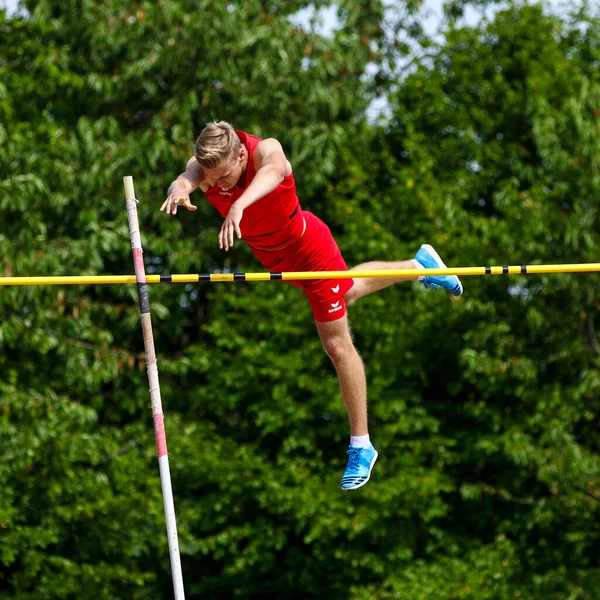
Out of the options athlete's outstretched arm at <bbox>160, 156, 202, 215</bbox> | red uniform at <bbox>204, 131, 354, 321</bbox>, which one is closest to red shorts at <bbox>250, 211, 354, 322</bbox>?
red uniform at <bbox>204, 131, 354, 321</bbox>

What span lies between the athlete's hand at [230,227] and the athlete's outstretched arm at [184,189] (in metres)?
0.31

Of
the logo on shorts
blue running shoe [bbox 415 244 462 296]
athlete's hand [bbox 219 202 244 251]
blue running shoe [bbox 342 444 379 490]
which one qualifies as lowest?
blue running shoe [bbox 342 444 379 490]

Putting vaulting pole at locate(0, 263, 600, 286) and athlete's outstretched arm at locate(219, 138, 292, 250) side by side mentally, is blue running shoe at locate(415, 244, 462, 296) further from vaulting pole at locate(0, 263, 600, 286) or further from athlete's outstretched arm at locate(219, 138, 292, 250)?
athlete's outstretched arm at locate(219, 138, 292, 250)

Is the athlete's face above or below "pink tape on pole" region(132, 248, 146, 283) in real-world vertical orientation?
above

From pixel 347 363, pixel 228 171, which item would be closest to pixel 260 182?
pixel 228 171

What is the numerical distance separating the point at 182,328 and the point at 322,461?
9.45ft

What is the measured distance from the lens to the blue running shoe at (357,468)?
254 inches

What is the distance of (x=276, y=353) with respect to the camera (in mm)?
15984

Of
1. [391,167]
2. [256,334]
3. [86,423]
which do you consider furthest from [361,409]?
[391,167]

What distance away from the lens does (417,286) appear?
1549 cm

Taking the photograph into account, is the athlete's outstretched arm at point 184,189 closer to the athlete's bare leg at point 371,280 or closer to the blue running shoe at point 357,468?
the athlete's bare leg at point 371,280

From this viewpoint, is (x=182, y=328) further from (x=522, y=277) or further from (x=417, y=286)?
(x=522, y=277)

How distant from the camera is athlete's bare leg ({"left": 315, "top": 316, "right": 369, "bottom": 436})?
632 cm

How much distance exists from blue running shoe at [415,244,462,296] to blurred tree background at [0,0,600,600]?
688cm
